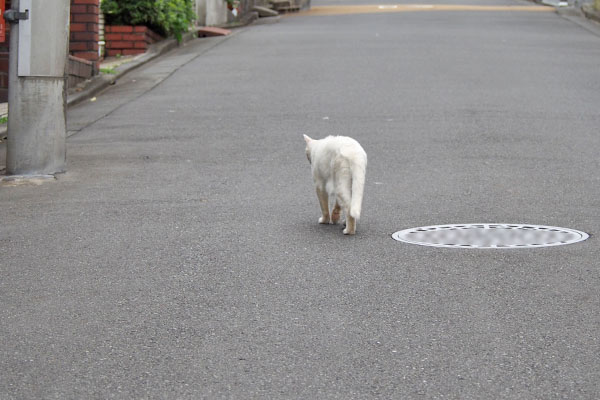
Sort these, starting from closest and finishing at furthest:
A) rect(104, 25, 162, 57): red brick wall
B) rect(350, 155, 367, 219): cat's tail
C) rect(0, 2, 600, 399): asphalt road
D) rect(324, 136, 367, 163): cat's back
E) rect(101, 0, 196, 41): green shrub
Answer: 1. rect(0, 2, 600, 399): asphalt road
2. rect(350, 155, 367, 219): cat's tail
3. rect(324, 136, 367, 163): cat's back
4. rect(101, 0, 196, 41): green shrub
5. rect(104, 25, 162, 57): red brick wall

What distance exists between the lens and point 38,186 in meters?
9.17

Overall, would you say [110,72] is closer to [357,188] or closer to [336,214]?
[336,214]

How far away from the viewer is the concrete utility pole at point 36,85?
931 cm

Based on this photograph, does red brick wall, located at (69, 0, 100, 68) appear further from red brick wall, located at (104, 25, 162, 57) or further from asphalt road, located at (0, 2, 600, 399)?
red brick wall, located at (104, 25, 162, 57)

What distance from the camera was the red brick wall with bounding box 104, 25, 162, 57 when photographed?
19.7 metres

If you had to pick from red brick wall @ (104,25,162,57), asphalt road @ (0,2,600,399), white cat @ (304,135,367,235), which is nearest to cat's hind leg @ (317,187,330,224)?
white cat @ (304,135,367,235)

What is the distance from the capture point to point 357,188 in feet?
22.5

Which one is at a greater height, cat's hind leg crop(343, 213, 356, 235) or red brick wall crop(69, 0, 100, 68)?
red brick wall crop(69, 0, 100, 68)

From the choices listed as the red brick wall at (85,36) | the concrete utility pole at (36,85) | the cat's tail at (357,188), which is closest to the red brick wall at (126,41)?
the red brick wall at (85,36)

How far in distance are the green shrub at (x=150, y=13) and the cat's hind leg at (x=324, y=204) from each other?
496 inches

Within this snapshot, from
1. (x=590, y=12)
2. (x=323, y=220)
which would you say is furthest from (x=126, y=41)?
(x=590, y=12)

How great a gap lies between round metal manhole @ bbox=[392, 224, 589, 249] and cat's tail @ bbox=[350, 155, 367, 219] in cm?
42

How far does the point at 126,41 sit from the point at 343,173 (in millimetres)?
13690

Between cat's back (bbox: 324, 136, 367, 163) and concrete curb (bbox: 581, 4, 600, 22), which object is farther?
concrete curb (bbox: 581, 4, 600, 22)
